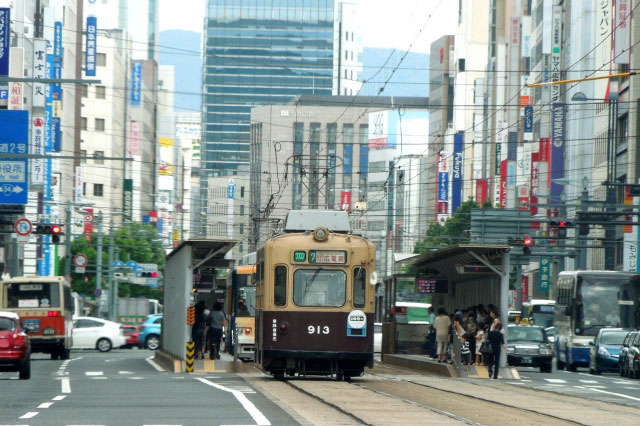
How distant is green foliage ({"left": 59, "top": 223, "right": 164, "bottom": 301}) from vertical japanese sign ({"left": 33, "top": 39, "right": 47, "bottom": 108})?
19150 millimetres

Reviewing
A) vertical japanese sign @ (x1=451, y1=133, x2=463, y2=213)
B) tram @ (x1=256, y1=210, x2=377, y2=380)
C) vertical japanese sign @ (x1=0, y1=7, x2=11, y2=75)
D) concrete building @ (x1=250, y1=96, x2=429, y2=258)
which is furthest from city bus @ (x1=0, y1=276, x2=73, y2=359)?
concrete building @ (x1=250, y1=96, x2=429, y2=258)

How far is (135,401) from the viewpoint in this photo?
21234mm

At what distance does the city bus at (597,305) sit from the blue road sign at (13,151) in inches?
741

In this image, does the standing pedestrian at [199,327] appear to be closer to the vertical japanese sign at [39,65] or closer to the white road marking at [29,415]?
the white road marking at [29,415]

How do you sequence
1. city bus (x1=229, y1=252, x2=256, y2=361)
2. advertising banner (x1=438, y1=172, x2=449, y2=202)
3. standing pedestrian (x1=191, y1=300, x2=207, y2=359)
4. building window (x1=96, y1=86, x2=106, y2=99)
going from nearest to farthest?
standing pedestrian (x1=191, y1=300, x2=207, y2=359)
city bus (x1=229, y1=252, x2=256, y2=361)
advertising banner (x1=438, y1=172, x2=449, y2=202)
building window (x1=96, y1=86, x2=106, y2=99)

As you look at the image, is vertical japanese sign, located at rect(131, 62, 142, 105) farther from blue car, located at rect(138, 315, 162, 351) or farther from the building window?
blue car, located at rect(138, 315, 162, 351)

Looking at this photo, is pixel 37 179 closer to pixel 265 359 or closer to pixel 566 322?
pixel 566 322

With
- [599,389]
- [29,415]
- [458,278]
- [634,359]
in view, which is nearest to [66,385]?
[29,415]

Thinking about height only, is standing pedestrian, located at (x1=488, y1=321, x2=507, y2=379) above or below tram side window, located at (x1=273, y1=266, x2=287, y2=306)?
below

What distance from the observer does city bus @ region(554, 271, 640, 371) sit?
47219 millimetres

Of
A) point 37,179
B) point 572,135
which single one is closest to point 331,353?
point 37,179

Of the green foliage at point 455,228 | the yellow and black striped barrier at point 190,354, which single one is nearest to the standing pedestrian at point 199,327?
the yellow and black striped barrier at point 190,354

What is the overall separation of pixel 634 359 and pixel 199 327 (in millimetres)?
10551

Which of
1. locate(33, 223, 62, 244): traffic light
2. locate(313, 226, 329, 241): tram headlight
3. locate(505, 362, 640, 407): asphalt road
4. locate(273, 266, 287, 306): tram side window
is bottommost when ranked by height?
locate(505, 362, 640, 407): asphalt road
